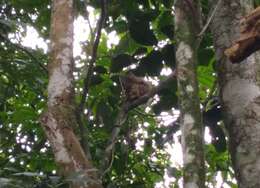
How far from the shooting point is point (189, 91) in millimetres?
1827

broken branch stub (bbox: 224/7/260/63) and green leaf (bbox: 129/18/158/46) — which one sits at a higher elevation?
green leaf (bbox: 129/18/158/46)

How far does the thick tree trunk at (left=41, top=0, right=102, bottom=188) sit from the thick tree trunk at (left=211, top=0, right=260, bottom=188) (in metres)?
0.51

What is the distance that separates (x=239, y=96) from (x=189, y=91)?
191mm

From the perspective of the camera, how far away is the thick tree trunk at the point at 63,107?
1.65m

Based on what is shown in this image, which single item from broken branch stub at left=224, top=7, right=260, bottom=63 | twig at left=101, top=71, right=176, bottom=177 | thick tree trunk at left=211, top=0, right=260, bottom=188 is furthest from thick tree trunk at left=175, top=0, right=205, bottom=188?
broken branch stub at left=224, top=7, right=260, bottom=63

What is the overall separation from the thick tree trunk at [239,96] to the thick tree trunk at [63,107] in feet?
1.67

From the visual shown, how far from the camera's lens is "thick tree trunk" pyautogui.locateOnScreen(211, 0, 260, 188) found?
66.4 inches

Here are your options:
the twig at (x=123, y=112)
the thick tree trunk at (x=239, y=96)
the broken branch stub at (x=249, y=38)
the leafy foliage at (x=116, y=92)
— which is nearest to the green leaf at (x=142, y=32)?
the leafy foliage at (x=116, y=92)

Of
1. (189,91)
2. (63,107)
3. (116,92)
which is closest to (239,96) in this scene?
(189,91)

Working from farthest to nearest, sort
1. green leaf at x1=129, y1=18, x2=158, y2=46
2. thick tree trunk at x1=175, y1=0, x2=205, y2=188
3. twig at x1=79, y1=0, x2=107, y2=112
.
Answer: green leaf at x1=129, y1=18, x2=158, y2=46
twig at x1=79, y1=0, x2=107, y2=112
thick tree trunk at x1=175, y1=0, x2=205, y2=188

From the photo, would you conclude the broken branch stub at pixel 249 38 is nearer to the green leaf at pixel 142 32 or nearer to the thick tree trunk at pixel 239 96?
the thick tree trunk at pixel 239 96

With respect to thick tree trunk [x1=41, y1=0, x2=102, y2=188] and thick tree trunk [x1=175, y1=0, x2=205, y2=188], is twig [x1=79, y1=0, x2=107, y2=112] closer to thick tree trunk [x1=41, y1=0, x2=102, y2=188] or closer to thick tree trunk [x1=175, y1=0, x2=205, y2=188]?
thick tree trunk [x1=41, y1=0, x2=102, y2=188]

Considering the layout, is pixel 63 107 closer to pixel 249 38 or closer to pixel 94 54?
pixel 94 54

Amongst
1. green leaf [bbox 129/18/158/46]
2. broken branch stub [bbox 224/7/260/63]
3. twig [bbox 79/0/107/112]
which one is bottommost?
broken branch stub [bbox 224/7/260/63]
